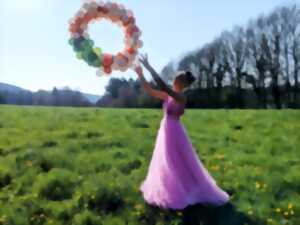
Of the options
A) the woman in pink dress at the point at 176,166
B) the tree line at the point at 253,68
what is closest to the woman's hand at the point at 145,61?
the woman in pink dress at the point at 176,166

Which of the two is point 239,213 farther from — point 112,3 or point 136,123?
point 136,123

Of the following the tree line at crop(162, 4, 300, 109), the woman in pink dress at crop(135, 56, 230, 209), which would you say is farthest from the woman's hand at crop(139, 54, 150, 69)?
the tree line at crop(162, 4, 300, 109)

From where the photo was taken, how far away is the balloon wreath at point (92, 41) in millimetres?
8820

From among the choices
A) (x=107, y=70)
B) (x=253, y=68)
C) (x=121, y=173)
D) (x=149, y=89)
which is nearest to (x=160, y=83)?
(x=149, y=89)

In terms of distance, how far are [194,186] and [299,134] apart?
8.18 metres

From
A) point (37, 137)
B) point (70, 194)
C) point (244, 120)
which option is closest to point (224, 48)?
point (244, 120)

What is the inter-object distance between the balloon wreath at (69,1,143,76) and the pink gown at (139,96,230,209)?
1.13 metres

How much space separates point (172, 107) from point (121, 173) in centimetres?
235

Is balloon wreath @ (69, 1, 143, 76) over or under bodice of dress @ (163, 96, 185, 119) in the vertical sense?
over

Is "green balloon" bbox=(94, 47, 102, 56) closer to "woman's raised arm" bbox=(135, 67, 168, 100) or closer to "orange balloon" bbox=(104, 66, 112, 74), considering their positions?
"orange balloon" bbox=(104, 66, 112, 74)

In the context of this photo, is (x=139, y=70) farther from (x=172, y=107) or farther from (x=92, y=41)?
(x=92, y=41)

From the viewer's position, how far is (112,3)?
923 cm

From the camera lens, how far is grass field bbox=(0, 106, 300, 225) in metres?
7.96

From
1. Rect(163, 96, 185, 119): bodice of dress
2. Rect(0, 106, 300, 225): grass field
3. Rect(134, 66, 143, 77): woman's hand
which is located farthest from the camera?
Rect(134, 66, 143, 77): woman's hand
